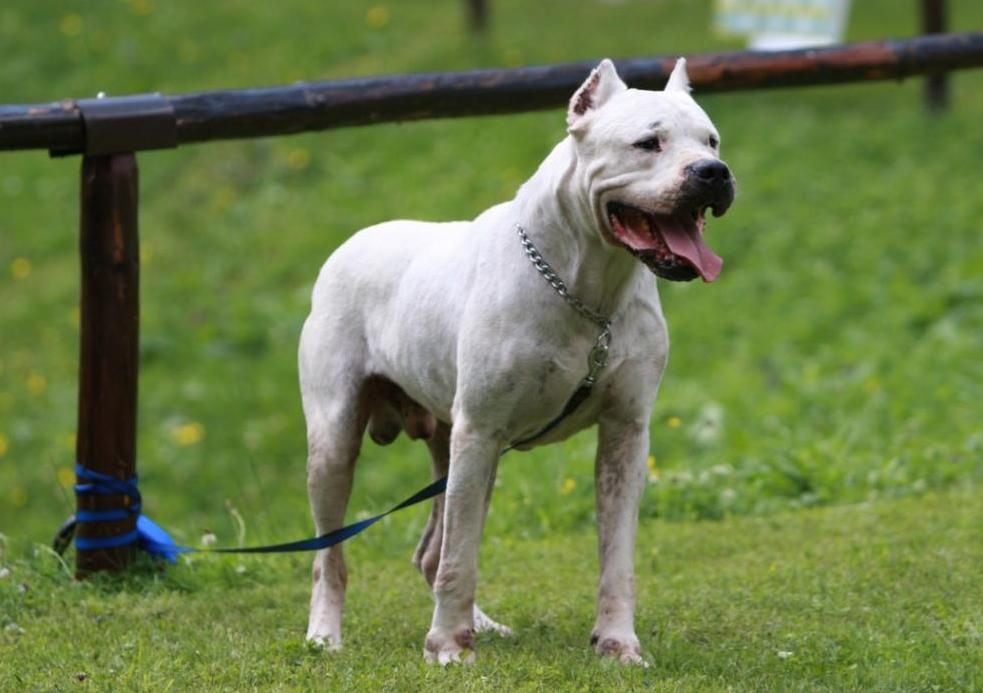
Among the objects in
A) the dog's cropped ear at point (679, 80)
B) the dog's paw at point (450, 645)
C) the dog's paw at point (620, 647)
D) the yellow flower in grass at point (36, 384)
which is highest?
the dog's cropped ear at point (679, 80)

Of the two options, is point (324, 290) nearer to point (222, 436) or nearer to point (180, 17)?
point (222, 436)

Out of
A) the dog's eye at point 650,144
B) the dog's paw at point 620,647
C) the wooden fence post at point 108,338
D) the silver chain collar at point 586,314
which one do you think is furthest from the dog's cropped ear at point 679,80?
the wooden fence post at point 108,338

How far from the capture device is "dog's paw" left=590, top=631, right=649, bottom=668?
5203 mm

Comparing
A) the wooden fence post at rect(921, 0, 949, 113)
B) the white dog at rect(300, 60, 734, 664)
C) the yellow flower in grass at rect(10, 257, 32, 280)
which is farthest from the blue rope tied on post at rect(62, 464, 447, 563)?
the wooden fence post at rect(921, 0, 949, 113)

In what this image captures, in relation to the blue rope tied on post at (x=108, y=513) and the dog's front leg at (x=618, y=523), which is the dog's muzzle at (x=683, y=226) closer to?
the dog's front leg at (x=618, y=523)

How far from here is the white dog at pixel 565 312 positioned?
4.77 m

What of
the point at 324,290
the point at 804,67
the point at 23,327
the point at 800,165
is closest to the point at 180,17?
the point at 23,327

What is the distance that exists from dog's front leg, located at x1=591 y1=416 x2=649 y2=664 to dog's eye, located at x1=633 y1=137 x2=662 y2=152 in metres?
0.97

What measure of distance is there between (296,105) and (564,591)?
2159 millimetres

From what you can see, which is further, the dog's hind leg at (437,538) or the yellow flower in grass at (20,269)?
the yellow flower in grass at (20,269)

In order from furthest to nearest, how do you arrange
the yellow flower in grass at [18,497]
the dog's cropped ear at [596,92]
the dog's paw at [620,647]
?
the yellow flower in grass at [18,497], the dog's paw at [620,647], the dog's cropped ear at [596,92]

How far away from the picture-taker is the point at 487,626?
5.90 metres

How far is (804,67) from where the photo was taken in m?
7.64

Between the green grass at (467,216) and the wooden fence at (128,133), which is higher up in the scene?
the wooden fence at (128,133)
